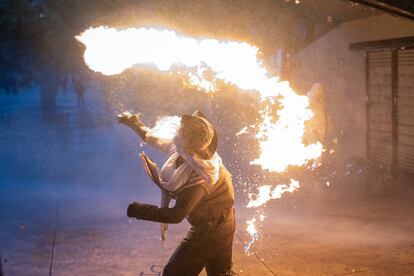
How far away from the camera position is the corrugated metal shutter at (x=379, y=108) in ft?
34.8

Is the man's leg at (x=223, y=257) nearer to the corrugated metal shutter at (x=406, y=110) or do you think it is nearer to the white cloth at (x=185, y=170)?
the white cloth at (x=185, y=170)

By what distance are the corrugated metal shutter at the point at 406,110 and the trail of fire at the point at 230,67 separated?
69.3 inches

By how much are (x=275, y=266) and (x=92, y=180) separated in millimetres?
5737

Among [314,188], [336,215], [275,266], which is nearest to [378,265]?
[275,266]

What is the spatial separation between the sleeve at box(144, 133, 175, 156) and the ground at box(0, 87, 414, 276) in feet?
5.69


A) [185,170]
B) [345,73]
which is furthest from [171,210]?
[345,73]

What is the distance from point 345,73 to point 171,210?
30.2ft

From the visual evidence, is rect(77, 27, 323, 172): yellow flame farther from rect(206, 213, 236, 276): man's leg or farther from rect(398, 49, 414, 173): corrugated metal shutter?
rect(206, 213, 236, 276): man's leg

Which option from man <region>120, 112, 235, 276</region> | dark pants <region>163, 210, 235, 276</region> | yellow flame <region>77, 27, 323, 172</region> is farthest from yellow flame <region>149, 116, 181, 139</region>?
yellow flame <region>77, 27, 323, 172</region>

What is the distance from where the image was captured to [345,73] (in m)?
11.8

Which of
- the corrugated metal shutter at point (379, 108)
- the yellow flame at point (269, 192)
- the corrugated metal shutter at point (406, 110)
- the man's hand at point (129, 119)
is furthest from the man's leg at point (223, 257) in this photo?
the corrugated metal shutter at point (379, 108)

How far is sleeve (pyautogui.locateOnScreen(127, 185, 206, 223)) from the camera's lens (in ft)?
12.0

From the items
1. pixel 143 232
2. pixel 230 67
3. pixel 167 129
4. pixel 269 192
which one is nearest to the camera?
pixel 167 129

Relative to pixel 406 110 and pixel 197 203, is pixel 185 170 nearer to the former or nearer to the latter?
pixel 197 203
